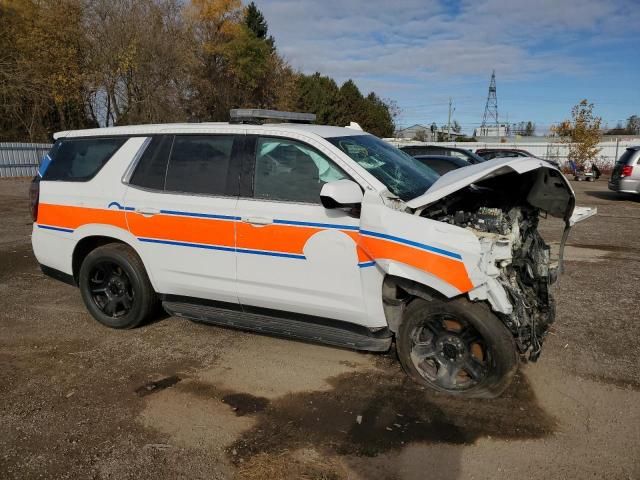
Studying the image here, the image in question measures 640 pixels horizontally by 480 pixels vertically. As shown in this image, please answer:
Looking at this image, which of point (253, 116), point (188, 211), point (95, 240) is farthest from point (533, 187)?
point (95, 240)

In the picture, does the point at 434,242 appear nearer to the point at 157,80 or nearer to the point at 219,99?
the point at 157,80

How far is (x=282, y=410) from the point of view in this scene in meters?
3.48

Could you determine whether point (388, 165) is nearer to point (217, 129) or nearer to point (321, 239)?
point (321, 239)

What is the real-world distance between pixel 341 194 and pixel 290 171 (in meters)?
0.72

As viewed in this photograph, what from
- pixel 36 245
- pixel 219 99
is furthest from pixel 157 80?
pixel 36 245

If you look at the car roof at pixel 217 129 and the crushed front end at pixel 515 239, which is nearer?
the crushed front end at pixel 515 239

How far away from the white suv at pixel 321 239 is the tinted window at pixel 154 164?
0.01m

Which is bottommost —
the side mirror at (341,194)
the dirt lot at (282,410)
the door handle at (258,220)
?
the dirt lot at (282,410)

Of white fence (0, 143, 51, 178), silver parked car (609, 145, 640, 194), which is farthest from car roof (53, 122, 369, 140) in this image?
white fence (0, 143, 51, 178)

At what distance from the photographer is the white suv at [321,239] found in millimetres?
3373

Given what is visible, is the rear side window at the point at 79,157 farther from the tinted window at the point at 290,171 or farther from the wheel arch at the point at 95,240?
the tinted window at the point at 290,171

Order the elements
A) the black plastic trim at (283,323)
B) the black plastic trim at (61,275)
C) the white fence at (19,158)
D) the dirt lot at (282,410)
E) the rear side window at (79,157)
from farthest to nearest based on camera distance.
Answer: the white fence at (19,158)
the black plastic trim at (61,275)
the rear side window at (79,157)
the black plastic trim at (283,323)
the dirt lot at (282,410)

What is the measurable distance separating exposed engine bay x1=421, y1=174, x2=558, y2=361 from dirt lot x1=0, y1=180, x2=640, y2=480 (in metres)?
0.54

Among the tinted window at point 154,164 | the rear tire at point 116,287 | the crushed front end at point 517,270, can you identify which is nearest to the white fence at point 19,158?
the rear tire at point 116,287
